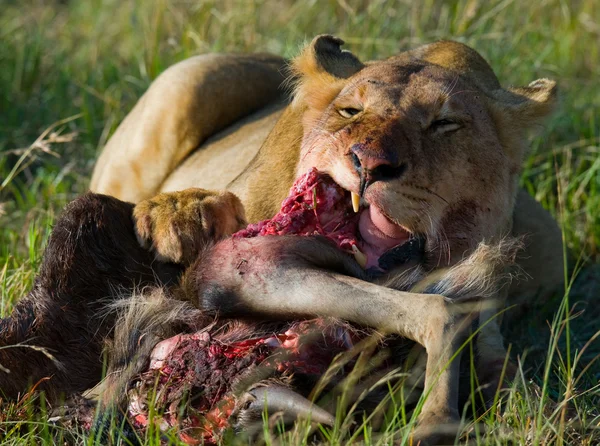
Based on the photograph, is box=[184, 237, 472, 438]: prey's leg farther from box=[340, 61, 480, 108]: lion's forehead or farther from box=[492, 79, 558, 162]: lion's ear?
box=[492, 79, 558, 162]: lion's ear

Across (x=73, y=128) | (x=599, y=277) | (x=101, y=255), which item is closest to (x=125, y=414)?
(x=101, y=255)

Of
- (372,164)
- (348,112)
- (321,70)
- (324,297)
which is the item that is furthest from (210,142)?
(324,297)

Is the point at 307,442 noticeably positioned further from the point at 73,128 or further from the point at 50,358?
the point at 73,128

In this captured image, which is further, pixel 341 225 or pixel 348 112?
pixel 348 112

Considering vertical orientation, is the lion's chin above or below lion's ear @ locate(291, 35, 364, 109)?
below

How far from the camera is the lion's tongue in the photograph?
2.69m

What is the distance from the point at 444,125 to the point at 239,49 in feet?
9.86

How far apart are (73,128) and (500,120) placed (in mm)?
2721

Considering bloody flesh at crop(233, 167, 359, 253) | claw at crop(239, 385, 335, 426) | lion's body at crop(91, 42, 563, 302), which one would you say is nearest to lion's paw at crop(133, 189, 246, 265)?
bloody flesh at crop(233, 167, 359, 253)

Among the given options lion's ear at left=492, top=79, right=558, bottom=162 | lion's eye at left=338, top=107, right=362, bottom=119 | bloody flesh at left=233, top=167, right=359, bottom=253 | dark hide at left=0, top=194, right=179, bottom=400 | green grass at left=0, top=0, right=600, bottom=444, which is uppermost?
lion's eye at left=338, top=107, right=362, bottom=119

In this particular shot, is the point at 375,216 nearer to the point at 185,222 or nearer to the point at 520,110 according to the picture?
the point at 185,222

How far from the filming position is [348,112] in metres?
2.97

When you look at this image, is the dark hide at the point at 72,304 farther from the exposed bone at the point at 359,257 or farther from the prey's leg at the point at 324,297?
the exposed bone at the point at 359,257

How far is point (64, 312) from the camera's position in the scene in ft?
8.53
